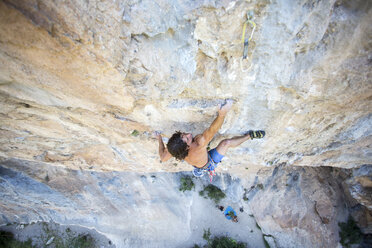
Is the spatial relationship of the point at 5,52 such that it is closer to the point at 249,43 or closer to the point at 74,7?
the point at 74,7

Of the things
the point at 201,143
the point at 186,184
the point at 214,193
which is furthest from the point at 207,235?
the point at 201,143

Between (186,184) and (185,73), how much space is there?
4.88m

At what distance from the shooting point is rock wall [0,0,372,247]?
1183mm

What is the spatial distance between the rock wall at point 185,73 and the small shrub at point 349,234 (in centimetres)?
233

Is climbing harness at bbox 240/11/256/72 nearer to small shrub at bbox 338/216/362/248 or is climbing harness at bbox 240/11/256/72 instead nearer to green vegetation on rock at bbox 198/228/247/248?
small shrub at bbox 338/216/362/248

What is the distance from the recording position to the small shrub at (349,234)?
4.13m

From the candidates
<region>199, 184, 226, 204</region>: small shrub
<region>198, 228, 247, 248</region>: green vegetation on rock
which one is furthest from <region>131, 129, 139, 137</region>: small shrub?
<region>198, 228, 247, 248</region>: green vegetation on rock

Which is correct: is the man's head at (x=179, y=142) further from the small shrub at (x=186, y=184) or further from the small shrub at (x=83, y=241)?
the small shrub at (x=83, y=241)

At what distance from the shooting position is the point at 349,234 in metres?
4.17

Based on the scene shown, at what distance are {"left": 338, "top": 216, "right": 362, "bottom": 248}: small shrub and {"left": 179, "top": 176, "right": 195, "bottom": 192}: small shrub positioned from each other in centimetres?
381

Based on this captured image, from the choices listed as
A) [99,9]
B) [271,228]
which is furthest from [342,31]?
[271,228]

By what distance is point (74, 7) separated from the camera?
1.06m

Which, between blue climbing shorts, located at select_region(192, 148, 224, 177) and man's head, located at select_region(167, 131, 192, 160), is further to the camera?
blue climbing shorts, located at select_region(192, 148, 224, 177)

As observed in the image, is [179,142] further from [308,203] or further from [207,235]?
[207,235]
